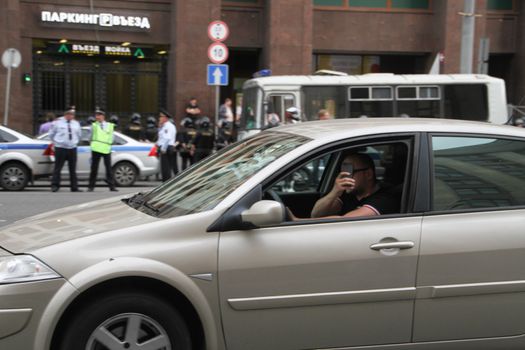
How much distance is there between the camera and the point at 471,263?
12.9 ft

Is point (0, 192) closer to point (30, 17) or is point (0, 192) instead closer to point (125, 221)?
point (30, 17)

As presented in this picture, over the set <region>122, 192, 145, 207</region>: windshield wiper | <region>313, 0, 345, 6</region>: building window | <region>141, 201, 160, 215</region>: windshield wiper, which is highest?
<region>313, 0, 345, 6</region>: building window

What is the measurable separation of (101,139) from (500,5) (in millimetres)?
18006

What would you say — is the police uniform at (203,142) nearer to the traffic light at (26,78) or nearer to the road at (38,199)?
the road at (38,199)

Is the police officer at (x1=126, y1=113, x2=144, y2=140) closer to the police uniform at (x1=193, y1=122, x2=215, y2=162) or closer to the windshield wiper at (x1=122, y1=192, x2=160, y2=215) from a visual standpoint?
the police uniform at (x1=193, y1=122, x2=215, y2=162)

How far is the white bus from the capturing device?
17094 millimetres

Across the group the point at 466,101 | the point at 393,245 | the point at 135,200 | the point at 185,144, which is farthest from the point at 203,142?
the point at 393,245

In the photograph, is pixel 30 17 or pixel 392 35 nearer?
pixel 30 17

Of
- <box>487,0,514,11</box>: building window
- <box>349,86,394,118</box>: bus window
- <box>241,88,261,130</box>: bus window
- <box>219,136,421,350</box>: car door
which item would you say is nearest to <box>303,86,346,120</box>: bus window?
<box>349,86,394,118</box>: bus window

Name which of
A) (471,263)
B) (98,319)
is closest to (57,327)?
(98,319)

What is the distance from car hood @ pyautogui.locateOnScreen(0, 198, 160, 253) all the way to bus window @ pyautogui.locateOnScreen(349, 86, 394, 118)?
13208 millimetres

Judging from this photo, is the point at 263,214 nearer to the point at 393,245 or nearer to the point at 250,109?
the point at 393,245

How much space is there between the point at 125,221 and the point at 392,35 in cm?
2332

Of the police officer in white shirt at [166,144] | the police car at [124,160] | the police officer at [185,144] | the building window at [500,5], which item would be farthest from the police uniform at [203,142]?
the building window at [500,5]
